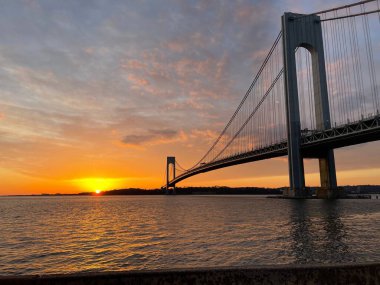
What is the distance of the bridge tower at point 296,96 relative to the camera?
62656 mm

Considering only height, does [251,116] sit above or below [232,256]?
above

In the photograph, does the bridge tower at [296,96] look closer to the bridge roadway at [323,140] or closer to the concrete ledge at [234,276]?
the bridge roadway at [323,140]

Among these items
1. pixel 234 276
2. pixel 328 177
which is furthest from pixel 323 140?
pixel 234 276

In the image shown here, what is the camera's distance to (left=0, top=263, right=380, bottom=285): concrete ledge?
2.80 metres

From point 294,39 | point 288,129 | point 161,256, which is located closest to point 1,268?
point 161,256

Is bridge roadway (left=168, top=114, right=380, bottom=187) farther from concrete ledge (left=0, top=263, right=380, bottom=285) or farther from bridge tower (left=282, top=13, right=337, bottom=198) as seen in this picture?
concrete ledge (left=0, top=263, right=380, bottom=285)

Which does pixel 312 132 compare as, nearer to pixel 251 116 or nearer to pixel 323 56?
pixel 323 56

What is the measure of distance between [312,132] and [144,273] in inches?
2519

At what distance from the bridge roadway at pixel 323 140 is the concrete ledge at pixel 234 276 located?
5072 centimetres

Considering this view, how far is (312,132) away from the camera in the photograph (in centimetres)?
6259

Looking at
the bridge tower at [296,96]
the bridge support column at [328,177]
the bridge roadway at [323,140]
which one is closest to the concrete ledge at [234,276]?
the bridge roadway at [323,140]

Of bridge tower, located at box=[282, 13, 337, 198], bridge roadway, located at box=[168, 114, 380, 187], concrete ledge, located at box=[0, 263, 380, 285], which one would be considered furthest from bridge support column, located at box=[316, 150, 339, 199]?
concrete ledge, located at box=[0, 263, 380, 285]

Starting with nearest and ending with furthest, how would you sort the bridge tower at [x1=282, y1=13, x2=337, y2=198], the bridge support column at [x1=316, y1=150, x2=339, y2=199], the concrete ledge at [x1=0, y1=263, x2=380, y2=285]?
the concrete ledge at [x1=0, y1=263, x2=380, y2=285] → the bridge tower at [x1=282, y1=13, x2=337, y2=198] → the bridge support column at [x1=316, y1=150, x2=339, y2=199]

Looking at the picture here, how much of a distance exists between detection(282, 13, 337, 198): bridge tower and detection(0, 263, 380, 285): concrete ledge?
6091 cm
